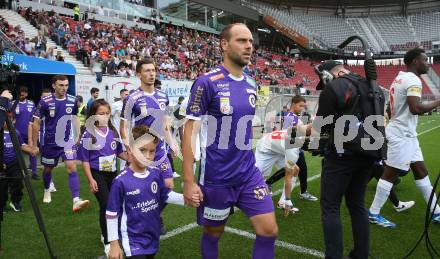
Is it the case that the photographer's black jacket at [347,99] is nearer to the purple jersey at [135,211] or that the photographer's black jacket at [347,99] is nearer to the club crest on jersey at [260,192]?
the club crest on jersey at [260,192]

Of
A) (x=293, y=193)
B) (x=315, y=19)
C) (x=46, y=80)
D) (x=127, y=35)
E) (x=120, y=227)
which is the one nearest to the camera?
(x=120, y=227)

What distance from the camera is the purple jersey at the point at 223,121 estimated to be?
117 inches

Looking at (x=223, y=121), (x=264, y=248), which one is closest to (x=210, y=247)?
(x=264, y=248)

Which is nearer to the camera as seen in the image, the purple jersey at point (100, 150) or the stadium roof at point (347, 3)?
the purple jersey at point (100, 150)

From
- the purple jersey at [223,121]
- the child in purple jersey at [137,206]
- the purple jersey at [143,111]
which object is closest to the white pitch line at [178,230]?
the purple jersey at [143,111]

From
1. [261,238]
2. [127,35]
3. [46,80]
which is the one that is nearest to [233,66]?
[261,238]

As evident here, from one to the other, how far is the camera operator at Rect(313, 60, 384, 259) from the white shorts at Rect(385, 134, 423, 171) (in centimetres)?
153

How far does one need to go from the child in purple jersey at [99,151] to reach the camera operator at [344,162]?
94.8 inches

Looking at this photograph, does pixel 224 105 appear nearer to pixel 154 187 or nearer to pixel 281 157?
pixel 154 187

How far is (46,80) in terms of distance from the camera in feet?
48.2

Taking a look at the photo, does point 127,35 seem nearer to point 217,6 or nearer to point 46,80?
point 46,80

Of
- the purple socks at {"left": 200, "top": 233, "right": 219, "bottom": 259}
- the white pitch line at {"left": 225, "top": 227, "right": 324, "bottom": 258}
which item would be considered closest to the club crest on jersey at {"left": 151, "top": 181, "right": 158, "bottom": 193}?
the purple socks at {"left": 200, "top": 233, "right": 219, "bottom": 259}

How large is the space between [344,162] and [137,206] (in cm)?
187

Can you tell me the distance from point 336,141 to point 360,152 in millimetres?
242
